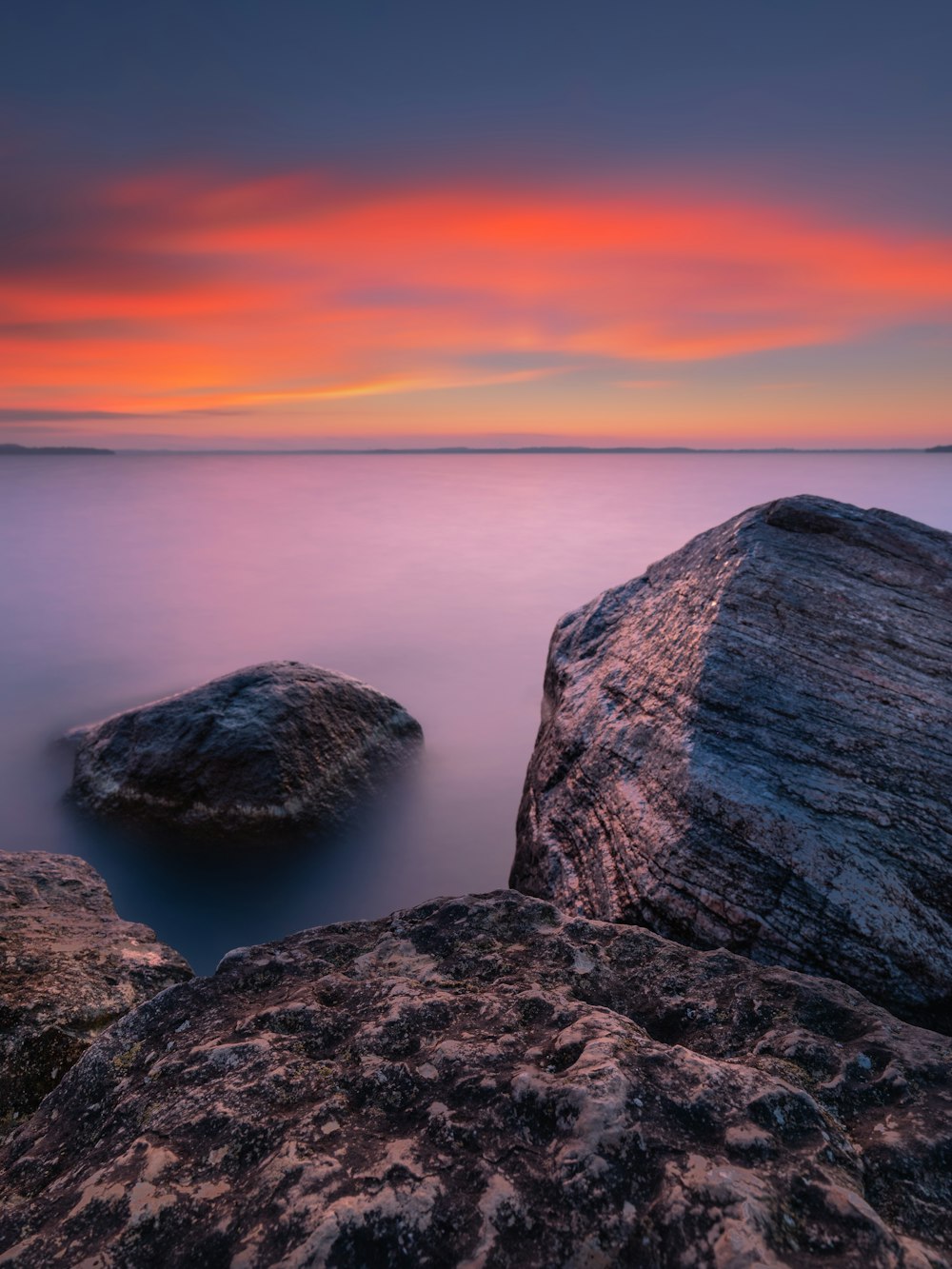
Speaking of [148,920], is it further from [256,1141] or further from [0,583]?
[0,583]

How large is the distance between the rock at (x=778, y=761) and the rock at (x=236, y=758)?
8.60 ft

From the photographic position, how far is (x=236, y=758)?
7.03m

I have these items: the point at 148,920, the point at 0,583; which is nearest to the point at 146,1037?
the point at 148,920

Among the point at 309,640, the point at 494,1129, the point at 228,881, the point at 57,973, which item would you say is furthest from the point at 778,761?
the point at 309,640

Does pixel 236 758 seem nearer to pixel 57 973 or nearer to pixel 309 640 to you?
pixel 57 973

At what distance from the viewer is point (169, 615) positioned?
1817 cm

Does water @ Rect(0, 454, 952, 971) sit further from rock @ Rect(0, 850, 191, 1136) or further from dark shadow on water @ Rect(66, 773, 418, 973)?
rock @ Rect(0, 850, 191, 1136)

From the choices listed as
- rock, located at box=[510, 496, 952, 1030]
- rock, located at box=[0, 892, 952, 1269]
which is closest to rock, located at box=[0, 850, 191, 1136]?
rock, located at box=[0, 892, 952, 1269]

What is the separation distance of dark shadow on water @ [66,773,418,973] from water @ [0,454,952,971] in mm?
17

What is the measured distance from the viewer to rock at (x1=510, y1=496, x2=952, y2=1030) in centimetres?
328

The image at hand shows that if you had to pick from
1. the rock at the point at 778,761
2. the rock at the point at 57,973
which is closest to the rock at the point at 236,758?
the rock at the point at 57,973

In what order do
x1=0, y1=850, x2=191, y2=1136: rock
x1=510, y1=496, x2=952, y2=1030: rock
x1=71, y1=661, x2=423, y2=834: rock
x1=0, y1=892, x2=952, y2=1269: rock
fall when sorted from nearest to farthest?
x1=0, y1=892, x2=952, y2=1269: rock, x1=0, y1=850, x2=191, y2=1136: rock, x1=510, y1=496, x2=952, y2=1030: rock, x1=71, y1=661, x2=423, y2=834: rock

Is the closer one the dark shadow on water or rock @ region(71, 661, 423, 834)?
the dark shadow on water

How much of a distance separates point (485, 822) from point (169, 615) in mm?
12684
